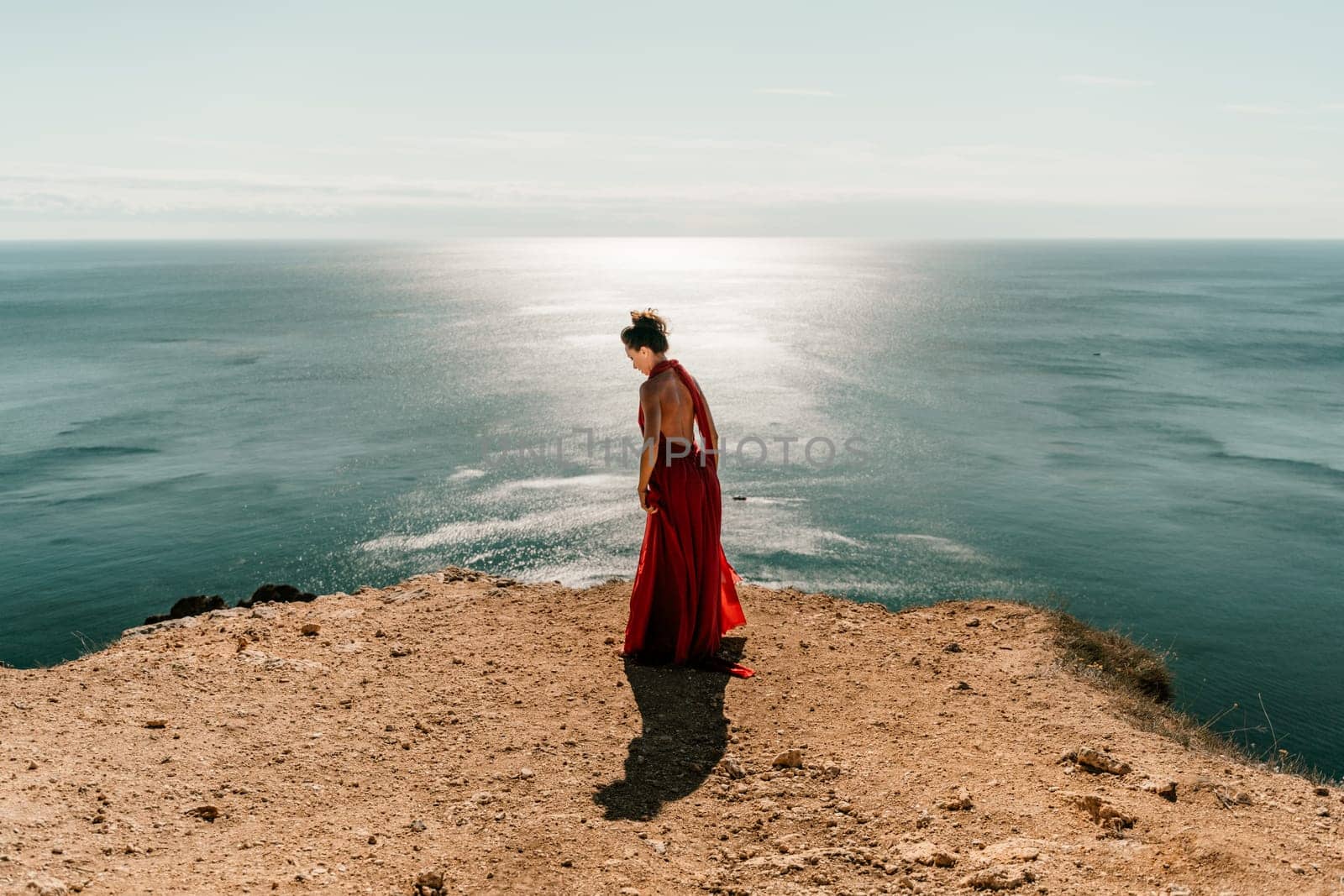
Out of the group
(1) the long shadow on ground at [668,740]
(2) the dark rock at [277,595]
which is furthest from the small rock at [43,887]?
(2) the dark rock at [277,595]

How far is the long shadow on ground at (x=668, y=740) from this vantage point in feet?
17.4

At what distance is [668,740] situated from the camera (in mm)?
6008

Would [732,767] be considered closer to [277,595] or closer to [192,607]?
[192,607]

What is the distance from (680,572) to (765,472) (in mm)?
26849

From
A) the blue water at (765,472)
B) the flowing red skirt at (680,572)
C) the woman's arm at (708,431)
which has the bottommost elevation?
the blue water at (765,472)

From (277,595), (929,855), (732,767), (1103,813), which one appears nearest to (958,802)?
(929,855)

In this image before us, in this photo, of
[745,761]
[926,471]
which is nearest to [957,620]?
[745,761]

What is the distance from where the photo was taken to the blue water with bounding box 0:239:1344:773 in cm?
2158

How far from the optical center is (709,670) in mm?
7184

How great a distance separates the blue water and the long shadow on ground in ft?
30.9

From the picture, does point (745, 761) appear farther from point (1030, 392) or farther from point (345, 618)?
point (1030, 392)

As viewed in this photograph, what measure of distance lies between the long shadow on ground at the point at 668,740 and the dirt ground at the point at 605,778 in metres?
0.02

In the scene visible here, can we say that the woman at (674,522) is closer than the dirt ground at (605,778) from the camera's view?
No

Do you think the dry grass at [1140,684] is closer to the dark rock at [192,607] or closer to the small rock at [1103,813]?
the small rock at [1103,813]
